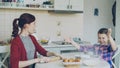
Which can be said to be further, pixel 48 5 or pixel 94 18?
pixel 94 18

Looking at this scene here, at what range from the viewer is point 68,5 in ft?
13.3

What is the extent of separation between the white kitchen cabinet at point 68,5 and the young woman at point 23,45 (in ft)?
4.66

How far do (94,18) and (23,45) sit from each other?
343 centimetres

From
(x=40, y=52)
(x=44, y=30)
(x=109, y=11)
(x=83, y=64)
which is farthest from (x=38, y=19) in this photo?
(x=109, y=11)

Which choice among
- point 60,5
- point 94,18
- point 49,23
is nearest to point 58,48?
point 49,23

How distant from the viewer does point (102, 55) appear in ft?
8.86

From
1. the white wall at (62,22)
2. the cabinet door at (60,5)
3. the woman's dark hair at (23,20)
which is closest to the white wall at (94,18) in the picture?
the white wall at (62,22)

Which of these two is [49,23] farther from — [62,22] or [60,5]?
[60,5]

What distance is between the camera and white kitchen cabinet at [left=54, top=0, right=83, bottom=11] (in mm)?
3977

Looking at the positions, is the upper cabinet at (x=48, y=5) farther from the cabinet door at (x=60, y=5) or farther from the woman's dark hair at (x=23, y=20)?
the woman's dark hair at (x=23, y=20)

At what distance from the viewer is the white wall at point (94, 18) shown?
556cm

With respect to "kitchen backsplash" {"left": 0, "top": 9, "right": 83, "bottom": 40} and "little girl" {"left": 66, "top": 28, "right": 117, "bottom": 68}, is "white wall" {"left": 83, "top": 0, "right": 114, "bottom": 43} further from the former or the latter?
"little girl" {"left": 66, "top": 28, "right": 117, "bottom": 68}

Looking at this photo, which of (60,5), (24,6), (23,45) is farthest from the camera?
(60,5)

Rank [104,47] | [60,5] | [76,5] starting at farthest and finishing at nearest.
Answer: [76,5], [60,5], [104,47]
